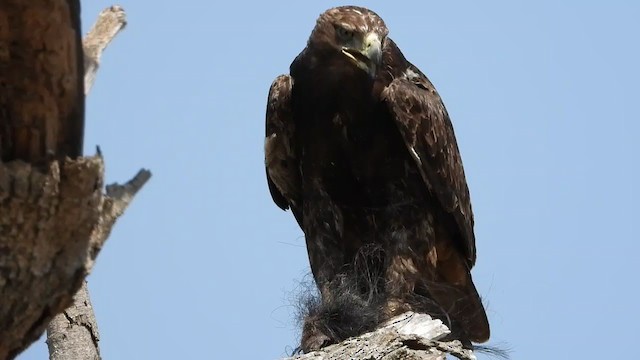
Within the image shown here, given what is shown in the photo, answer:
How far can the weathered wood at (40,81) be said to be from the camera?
3.08 m

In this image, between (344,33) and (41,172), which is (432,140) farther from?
(41,172)

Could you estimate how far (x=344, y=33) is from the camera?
297 inches

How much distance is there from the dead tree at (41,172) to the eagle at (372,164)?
4.47 meters

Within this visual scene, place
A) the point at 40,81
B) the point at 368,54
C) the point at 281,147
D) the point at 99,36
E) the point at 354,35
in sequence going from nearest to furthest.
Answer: the point at 40,81 < the point at 99,36 < the point at 368,54 < the point at 354,35 < the point at 281,147

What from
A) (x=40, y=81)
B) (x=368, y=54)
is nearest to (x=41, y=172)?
(x=40, y=81)

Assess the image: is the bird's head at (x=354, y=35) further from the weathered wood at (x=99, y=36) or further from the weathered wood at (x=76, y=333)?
the weathered wood at (x=99, y=36)

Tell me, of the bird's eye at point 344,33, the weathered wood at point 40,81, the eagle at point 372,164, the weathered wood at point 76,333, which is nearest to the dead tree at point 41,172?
the weathered wood at point 40,81

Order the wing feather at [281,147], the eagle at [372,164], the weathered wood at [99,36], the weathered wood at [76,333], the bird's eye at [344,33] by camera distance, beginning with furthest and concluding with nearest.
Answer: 1. the wing feather at [281,147]
2. the eagle at [372,164]
3. the bird's eye at [344,33]
4. the weathered wood at [76,333]
5. the weathered wood at [99,36]

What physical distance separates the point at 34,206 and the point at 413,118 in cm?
485

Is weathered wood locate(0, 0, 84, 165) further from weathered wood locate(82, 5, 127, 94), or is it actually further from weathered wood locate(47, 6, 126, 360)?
weathered wood locate(47, 6, 126, 360)

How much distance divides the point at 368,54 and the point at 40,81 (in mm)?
4437

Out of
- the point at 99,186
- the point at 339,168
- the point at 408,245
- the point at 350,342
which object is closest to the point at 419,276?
the point at 408,245

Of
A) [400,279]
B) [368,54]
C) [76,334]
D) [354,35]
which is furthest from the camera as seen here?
[400,279]

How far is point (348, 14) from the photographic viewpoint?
7.63m
